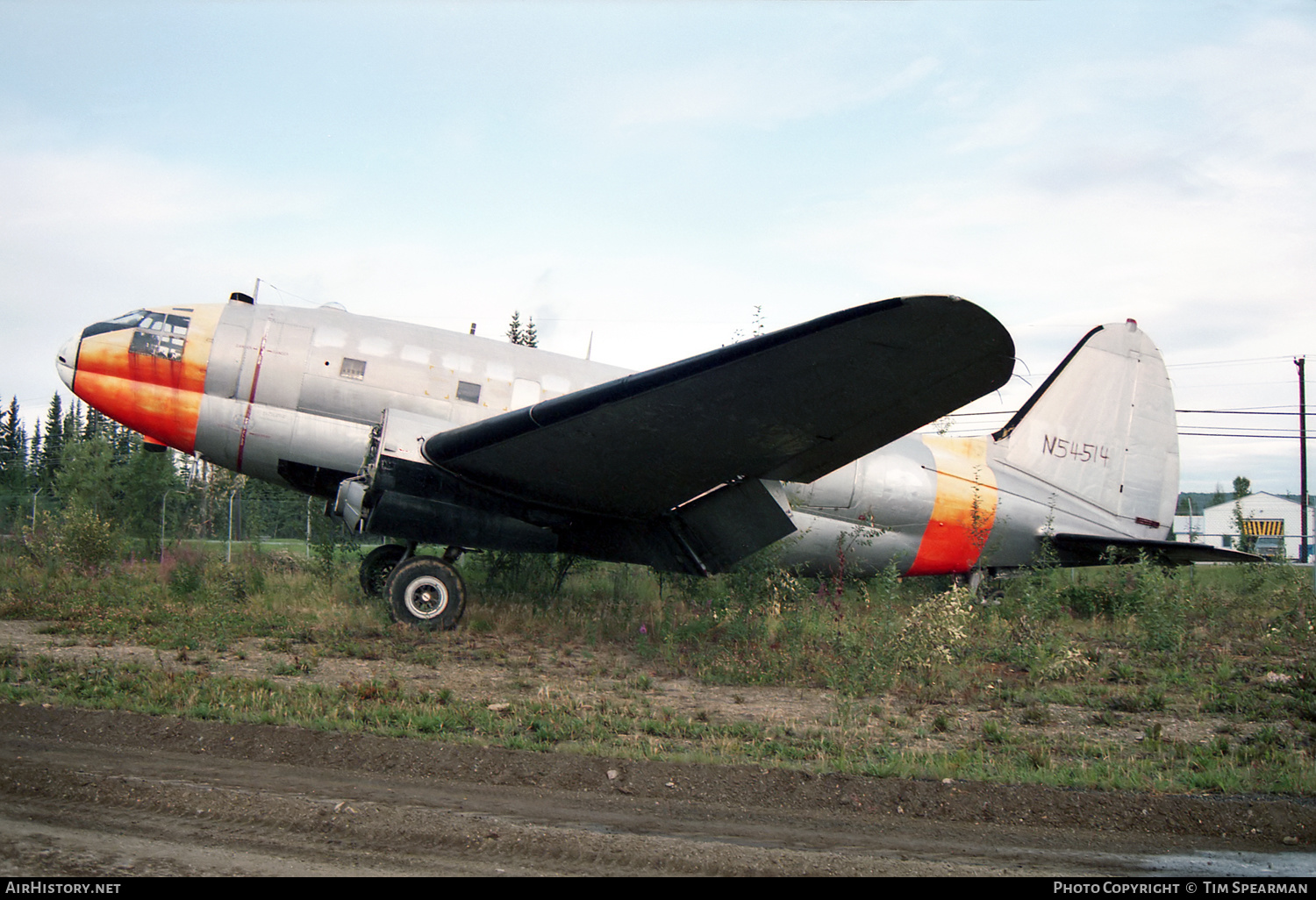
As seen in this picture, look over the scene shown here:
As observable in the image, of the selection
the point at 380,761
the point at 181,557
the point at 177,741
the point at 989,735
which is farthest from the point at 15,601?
the point at 989,735

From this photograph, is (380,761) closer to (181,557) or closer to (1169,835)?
(1169,835)

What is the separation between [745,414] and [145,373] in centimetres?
791

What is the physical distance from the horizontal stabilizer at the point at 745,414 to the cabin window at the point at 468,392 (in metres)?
1.36

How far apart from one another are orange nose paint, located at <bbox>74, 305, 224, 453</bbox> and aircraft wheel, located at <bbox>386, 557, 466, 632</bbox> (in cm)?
346

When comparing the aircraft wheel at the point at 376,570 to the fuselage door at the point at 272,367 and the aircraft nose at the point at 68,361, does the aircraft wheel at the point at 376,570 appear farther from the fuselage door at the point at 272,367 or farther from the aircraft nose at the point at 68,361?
the aircraft nose at the point at 68,361

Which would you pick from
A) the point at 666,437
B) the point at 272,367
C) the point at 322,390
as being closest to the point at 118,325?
the point at 272,367

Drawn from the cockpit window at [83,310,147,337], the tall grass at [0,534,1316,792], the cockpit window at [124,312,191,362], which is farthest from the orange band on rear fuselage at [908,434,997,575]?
the cockpit window at [83,310,147,337]

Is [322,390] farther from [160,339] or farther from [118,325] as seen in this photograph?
[118,325]

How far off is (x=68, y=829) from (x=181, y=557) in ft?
47.2

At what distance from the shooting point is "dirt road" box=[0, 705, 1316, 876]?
381 cm

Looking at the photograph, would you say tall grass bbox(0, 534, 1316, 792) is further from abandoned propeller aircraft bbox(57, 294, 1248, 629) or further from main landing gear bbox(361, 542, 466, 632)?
abandoned propeller aircraft bbox(57, 294, 1248, 629)

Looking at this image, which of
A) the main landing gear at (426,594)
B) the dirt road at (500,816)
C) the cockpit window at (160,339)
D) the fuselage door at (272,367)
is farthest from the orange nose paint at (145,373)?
the dirt road at (500,816)

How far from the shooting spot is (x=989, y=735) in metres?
6.66

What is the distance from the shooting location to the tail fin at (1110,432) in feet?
45.2
